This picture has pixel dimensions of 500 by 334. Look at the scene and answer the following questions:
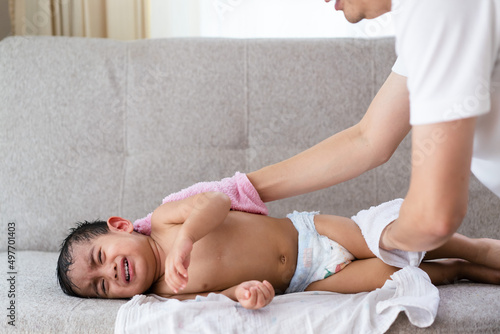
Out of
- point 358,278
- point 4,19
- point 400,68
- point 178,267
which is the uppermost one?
point 4,19

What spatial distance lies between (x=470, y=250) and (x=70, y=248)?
987 mm

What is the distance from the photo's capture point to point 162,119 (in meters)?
1.74

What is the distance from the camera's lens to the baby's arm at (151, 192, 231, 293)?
976mm

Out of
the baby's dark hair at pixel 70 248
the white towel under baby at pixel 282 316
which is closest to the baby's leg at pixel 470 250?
the white towel under baby at pixel 282 316

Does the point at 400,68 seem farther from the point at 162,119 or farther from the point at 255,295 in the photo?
the point at 162,119

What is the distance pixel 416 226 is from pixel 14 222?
1.34 metres

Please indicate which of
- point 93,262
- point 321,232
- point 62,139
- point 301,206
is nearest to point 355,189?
point 301,206

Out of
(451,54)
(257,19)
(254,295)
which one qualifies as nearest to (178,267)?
(254,295)

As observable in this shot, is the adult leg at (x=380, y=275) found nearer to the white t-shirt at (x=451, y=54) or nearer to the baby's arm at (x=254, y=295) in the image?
the baby's arm at (x=254, y=295)

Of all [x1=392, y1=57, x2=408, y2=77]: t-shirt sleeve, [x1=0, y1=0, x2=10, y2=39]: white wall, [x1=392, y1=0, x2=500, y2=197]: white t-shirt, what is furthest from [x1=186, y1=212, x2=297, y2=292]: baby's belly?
[x1=0, y1=0, x2=10, y2=39]: white wall

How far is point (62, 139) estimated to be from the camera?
1729mm

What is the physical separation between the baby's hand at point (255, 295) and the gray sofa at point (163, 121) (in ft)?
2.25

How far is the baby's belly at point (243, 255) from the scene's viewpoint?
48.3 inches

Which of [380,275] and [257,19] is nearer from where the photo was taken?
[380,275]
